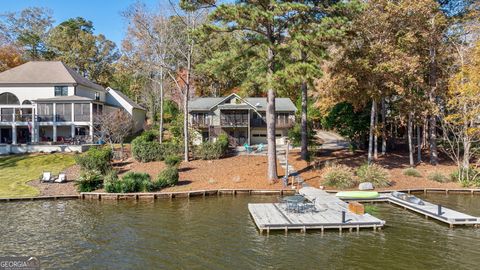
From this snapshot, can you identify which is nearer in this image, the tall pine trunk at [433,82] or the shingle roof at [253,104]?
the tall pine trunk at [433,82]

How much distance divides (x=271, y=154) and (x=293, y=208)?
875 cm

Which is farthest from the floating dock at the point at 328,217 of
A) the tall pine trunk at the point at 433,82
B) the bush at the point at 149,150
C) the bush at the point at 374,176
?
the bush at the point at 149,150

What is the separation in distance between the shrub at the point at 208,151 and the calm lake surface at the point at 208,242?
13.7 metres

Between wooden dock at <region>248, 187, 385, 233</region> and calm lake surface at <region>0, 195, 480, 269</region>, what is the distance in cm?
43

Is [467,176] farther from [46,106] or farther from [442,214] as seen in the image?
[46,106]

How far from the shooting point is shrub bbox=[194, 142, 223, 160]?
1382 inches

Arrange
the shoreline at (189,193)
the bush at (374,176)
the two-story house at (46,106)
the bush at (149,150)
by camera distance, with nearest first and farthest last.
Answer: the shoreline at (189,193)
the bush at (374,176)
the bush at (149,150)
the two-story house at (46,106)

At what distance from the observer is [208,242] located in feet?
51.1

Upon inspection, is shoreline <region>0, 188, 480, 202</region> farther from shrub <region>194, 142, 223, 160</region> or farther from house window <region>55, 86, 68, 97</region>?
house window <region>55, 86, 68, 97</region>

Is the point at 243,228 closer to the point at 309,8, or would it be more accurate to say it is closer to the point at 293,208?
the point at 293,208

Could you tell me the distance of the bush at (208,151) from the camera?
35.1 meters

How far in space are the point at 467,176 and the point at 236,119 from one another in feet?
83.0

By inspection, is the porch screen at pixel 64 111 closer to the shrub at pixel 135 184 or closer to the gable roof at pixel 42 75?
the gable roof at pixel 42 75

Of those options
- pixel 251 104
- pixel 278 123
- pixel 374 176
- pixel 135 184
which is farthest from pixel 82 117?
pixel 374 176
